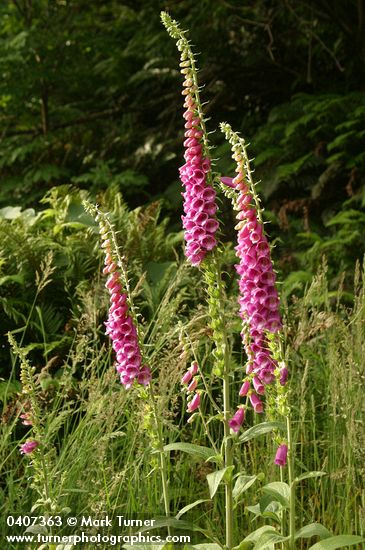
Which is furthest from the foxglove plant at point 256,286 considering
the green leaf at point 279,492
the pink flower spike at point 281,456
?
the green leaf at point 279,492

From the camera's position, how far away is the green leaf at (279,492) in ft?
7.31

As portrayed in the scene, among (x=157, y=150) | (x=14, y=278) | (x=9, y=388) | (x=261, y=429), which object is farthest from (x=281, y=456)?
(x=157, y=150)

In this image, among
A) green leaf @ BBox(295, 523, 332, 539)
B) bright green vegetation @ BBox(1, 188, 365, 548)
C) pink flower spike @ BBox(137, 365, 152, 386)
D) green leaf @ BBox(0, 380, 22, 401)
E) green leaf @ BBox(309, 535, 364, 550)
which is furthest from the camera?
green leaf @ BBox(0, 380, 22, 401)

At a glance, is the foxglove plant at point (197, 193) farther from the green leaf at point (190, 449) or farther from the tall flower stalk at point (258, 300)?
the green leaf at point (190, 449)

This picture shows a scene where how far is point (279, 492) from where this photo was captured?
2273 millimetres

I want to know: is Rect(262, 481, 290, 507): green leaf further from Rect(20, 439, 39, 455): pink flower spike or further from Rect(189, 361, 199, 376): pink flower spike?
Rect(20, 439, 39, 455): pink flower spike

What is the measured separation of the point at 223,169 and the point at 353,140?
1.03m

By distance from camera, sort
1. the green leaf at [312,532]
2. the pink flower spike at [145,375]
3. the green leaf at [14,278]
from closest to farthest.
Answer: the green leaf at [312,532], the pink flower spike at [145,375], the green leaf at [14,278]

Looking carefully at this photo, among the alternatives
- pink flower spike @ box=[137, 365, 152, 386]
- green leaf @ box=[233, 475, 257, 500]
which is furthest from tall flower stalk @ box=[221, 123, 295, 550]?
pink flower spike @ box=[137, 365, 152, 386]

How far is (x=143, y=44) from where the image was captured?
7.64 m

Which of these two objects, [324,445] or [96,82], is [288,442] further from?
[96,82]

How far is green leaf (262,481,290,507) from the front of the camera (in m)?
2.23

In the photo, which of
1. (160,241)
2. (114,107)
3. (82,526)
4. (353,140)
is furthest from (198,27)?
(82,526)

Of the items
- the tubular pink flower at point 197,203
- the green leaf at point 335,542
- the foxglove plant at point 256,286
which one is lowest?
the green leaf at point 335,542
